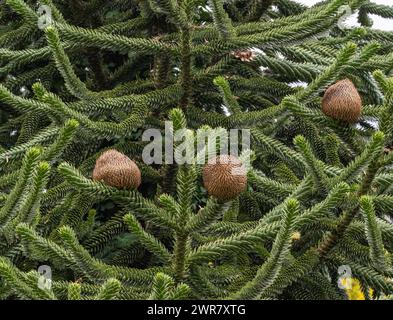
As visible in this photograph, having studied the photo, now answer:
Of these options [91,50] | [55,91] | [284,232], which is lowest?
[55,91]

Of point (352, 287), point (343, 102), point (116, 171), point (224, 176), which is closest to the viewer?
point (224, 176)

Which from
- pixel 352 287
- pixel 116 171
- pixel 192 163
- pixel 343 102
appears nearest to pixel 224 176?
pixel 192 163

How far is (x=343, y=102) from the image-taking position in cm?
240

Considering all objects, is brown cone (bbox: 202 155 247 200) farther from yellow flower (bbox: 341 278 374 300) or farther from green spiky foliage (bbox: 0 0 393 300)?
yellow flower (bbox: 341 278 374 300)

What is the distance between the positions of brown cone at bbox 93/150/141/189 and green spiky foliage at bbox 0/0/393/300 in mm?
34

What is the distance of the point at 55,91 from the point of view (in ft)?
13.6

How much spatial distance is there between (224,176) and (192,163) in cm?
12

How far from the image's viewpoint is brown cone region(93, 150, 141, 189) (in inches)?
84.9

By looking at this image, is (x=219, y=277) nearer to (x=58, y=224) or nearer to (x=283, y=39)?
(x=58, y=224)

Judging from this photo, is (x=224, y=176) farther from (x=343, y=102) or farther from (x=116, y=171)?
(x=343, y=102)

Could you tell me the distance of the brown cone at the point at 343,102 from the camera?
2.40 m

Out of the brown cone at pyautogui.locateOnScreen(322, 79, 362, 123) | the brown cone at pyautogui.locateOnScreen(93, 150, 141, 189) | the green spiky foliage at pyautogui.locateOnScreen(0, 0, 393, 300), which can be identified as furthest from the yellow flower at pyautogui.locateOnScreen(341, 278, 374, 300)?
the brown cone at pyautogui.locateOnScreen(93, 150, 141, 189)
